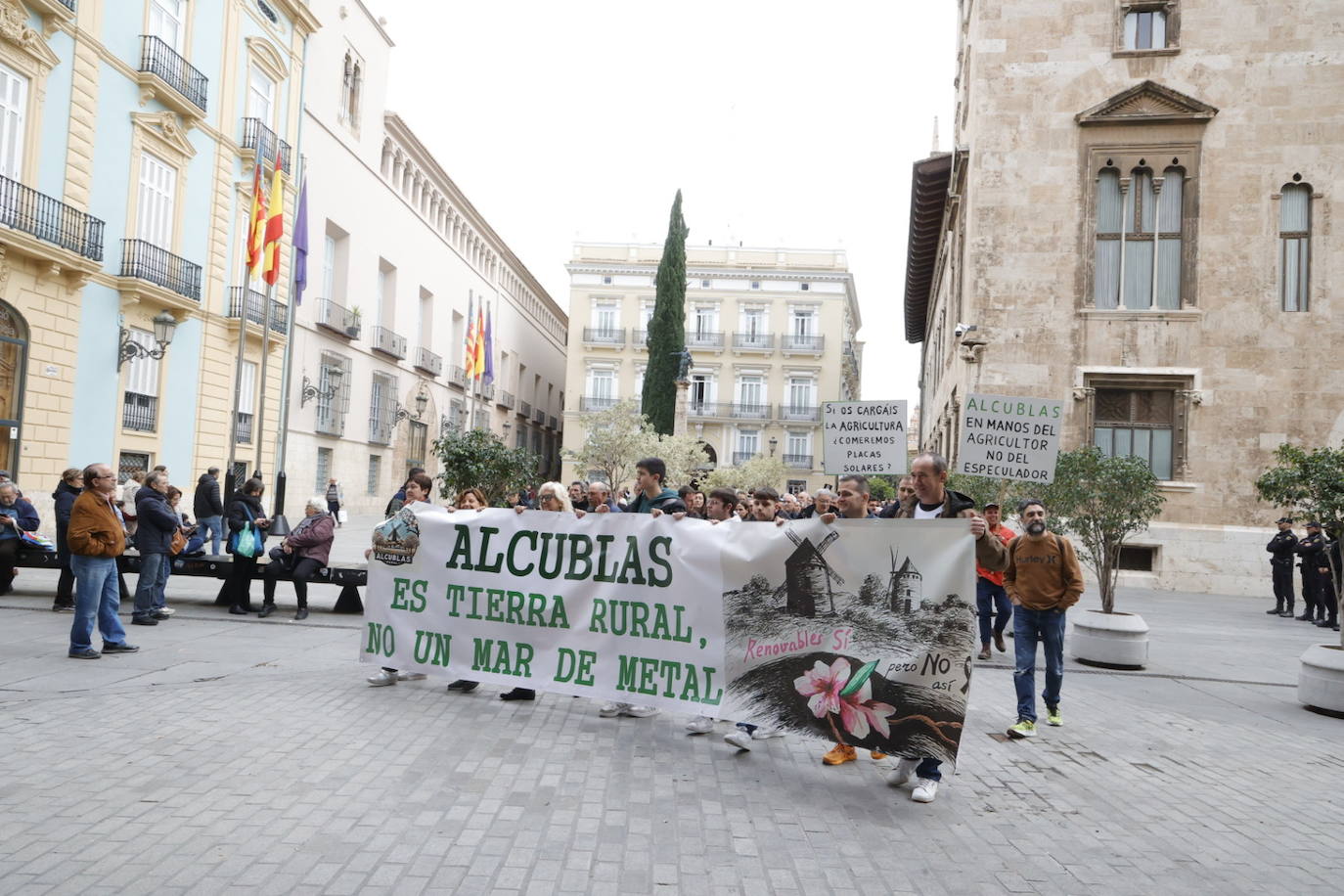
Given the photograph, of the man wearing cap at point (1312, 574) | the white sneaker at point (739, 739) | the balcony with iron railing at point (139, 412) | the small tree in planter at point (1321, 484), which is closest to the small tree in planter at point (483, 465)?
the balcony with iron railing at point (139, 412)

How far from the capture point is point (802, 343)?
61156 millimetres

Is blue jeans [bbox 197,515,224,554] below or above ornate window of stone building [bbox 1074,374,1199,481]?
below

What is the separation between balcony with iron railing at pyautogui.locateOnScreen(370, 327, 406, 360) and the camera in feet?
127

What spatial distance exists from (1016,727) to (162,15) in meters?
24.3

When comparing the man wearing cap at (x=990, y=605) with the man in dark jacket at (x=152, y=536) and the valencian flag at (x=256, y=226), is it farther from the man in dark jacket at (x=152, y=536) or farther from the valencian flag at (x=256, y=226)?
the valencian flag at (x=256, y=226)

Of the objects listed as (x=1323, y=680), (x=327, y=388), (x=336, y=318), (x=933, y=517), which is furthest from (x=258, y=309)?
(x=1323, y=680)

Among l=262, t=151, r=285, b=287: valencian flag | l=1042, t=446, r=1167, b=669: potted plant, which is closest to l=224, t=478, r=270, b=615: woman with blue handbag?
l=1042, t=446, r=1167, b=669: potted plant

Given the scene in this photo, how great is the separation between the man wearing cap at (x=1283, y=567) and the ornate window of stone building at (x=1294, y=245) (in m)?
5.41

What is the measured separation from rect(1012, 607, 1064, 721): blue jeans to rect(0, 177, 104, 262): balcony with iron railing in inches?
745

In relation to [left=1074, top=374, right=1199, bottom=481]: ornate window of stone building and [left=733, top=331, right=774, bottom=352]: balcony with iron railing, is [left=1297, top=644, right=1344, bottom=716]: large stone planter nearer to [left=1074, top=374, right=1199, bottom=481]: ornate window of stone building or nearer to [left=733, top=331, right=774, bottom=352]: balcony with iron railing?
[left=1074, top=374, right=1199, bottom=481]: ornate window of stone building

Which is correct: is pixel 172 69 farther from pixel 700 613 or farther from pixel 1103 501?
pixel 1103 501

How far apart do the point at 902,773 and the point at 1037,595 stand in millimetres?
2151

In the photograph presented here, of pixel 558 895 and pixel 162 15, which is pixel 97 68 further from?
pixel 558 895

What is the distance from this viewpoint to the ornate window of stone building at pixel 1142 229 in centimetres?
1922
